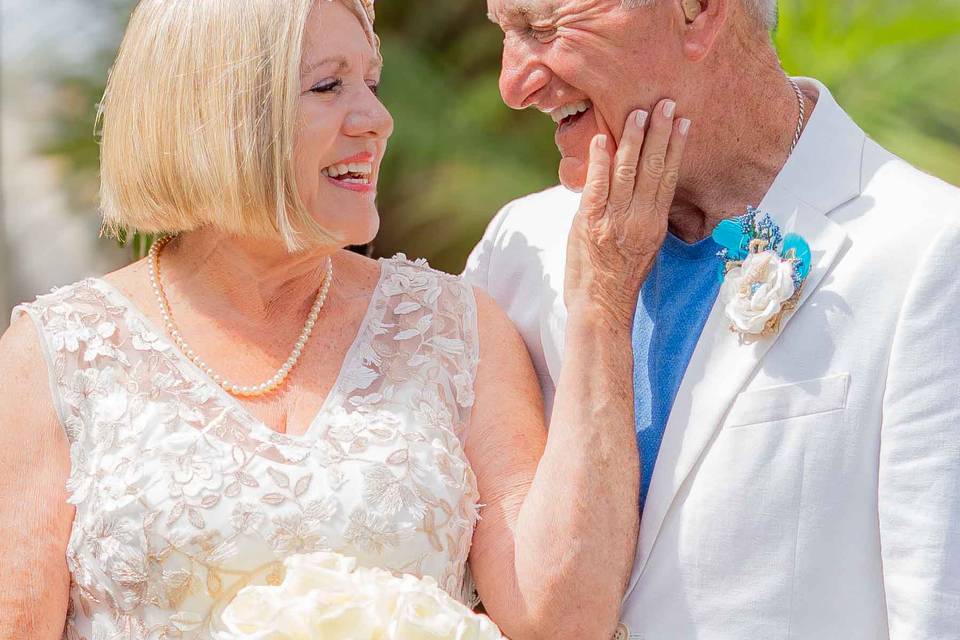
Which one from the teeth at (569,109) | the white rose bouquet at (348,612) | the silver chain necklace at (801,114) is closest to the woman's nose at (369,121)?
the teeth at (569,109)

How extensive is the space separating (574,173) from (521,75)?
0.83 ft

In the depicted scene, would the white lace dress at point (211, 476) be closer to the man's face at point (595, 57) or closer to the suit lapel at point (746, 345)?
the suit lapel at point (746, 345)

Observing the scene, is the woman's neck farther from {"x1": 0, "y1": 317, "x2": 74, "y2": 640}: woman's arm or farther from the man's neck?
the man's neck

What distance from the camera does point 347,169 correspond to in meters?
2.77

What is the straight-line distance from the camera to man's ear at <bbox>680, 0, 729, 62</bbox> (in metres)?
2.63

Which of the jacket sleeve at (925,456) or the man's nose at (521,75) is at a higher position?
the man's nose at (521,75)

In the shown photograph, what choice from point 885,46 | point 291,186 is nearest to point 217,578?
point 291,186

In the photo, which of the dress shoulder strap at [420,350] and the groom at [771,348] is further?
the dress shoulder strap at [420,350]

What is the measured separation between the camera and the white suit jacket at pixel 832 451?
2289 millimetres

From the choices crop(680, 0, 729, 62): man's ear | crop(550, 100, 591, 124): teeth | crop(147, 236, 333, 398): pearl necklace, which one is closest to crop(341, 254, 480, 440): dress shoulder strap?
crop(147, 236, 333, 398): pearl necklace

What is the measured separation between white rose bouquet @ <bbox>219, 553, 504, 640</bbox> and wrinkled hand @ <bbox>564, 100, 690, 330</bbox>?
82 centimetres

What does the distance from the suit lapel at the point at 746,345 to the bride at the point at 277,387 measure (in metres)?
0.08

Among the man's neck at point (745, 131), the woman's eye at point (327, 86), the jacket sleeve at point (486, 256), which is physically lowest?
the jacket sleeve at point (486, 256)

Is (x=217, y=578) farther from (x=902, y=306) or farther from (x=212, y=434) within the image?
(x=902, y=306)
